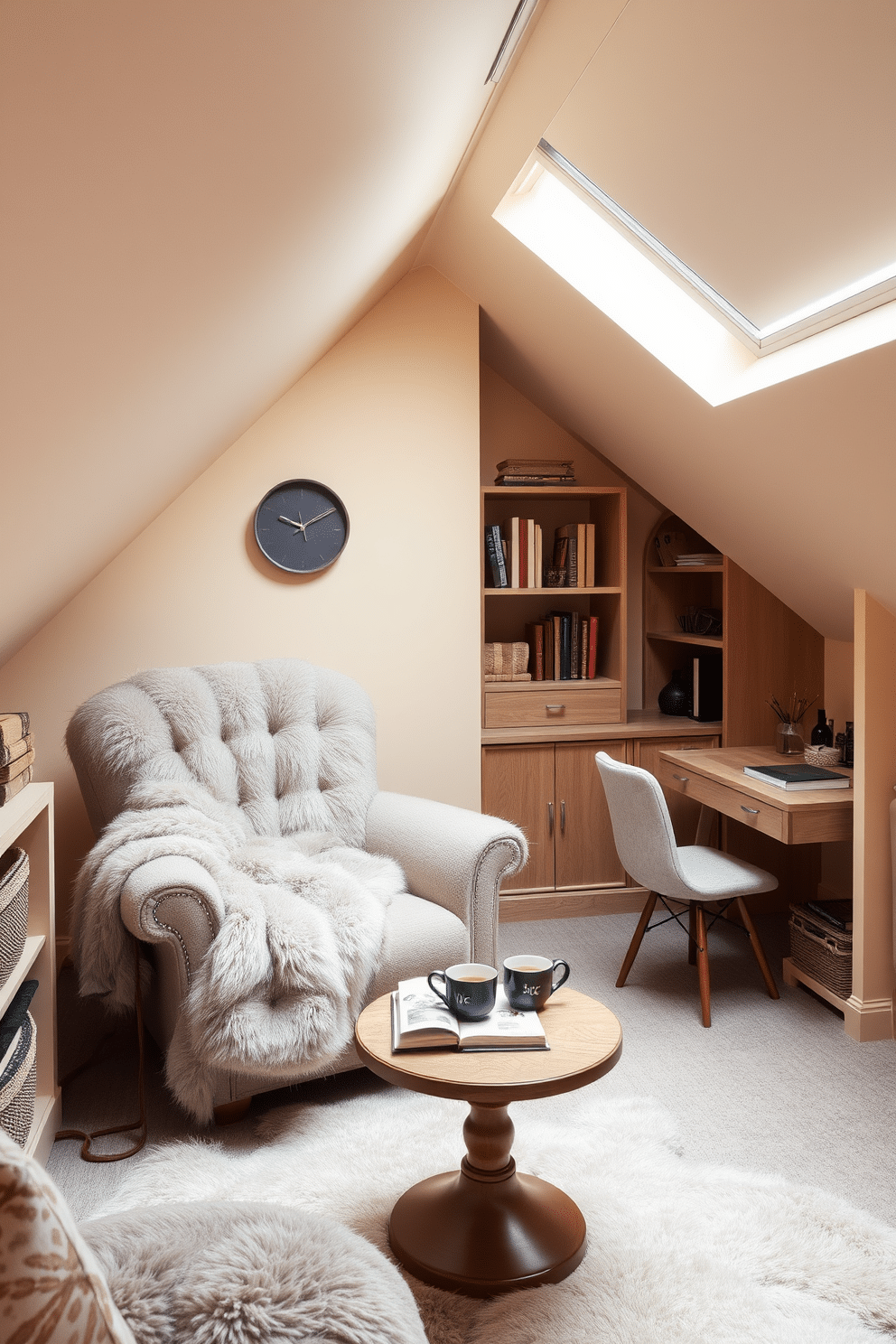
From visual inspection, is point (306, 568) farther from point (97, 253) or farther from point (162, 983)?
point (97, 253)

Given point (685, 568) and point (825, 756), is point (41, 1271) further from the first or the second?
point (685, 568)

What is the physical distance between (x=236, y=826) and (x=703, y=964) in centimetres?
142

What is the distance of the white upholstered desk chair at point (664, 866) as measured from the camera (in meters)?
2.78

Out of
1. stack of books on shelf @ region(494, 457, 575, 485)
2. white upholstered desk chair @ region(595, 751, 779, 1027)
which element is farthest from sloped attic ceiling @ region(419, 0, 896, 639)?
white upholstered desk chair @ region(595, 751, 779, 1027)

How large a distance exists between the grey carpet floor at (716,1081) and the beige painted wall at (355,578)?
0.82 m

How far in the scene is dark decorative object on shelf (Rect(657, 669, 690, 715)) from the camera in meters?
3.96

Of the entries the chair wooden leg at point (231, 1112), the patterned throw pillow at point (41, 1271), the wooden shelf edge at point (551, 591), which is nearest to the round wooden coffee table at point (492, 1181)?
the chair wooden leg at point (231, 1112)

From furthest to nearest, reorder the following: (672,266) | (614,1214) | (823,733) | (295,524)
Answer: (295,524) < (823,733) < (672,266) < (614,1214)

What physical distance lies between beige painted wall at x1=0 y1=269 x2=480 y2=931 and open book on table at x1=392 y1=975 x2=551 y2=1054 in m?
1.70

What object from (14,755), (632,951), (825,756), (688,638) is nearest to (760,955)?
(632,951)

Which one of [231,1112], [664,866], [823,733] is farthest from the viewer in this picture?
[823,733]

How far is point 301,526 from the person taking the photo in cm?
333

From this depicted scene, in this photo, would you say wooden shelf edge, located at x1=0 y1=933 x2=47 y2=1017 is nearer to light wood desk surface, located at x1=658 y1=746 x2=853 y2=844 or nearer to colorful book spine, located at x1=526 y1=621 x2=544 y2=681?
light wood desk surface, located at x1=658 y1=746 x2=853 y2=844

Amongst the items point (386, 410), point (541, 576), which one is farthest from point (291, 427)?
point (541, 576)
